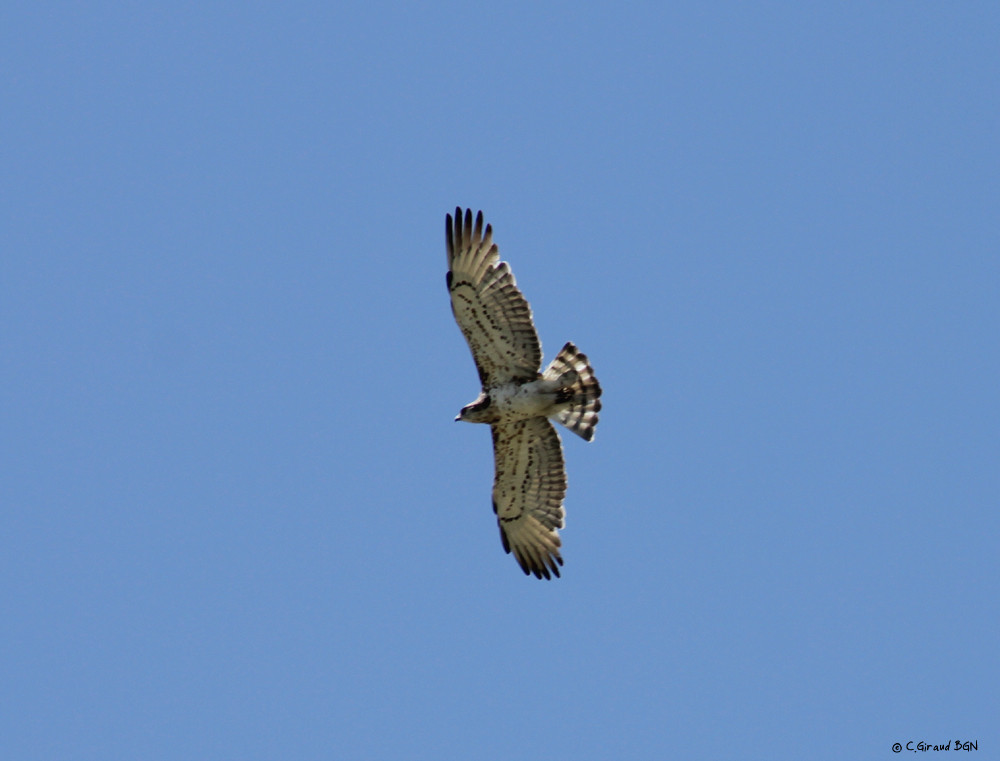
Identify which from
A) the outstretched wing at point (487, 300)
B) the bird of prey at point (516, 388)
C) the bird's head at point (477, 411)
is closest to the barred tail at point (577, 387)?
Answer: the bird of prey at point (516, 388)

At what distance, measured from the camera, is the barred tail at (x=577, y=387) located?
12.3 m

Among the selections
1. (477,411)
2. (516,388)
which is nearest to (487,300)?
(516,388)

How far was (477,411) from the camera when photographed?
1227 cm

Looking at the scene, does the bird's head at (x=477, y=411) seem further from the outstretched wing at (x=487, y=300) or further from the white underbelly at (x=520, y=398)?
the outstretched wing at (x=487, y=300)

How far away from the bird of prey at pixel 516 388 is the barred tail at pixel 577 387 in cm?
1

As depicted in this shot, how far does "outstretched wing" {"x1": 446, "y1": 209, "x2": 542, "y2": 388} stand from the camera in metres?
11.9

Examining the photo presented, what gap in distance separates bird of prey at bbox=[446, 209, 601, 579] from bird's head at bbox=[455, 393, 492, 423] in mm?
10

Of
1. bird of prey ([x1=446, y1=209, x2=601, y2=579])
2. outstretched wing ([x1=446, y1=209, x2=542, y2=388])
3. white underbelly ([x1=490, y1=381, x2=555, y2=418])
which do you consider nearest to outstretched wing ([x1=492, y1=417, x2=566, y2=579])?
bird of prey ([x1=446, y1=209, x2=601, y2=579])

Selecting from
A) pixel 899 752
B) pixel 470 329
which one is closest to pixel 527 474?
pixel 470 329

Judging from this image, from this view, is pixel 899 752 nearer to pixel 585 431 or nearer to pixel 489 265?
pixel 585 431

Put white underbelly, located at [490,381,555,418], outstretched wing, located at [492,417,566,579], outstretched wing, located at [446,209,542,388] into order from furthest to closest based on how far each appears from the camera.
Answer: outstretched wing, located at [492,417,566,579], white underbelly, located at [490,381,555,418], outstretched wing, located at [446,209,542,388]

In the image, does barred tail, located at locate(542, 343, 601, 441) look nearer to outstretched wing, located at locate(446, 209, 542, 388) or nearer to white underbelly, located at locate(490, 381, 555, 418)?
white underbelly, located at locate(490, 381, 555, 418)

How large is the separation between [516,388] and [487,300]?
3.31 ft

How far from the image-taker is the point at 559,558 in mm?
13398
